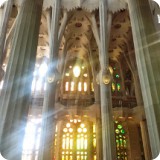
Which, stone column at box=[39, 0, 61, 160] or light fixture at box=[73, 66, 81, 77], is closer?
stone column at box=[39, 0, 61, 160]

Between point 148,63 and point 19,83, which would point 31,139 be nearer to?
A: point 19,83

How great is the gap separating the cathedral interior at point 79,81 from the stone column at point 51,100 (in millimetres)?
60

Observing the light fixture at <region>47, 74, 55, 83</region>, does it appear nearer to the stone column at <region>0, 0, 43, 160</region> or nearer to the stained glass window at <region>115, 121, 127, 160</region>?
the stone column at <region>0, 0, 43, 160</region>

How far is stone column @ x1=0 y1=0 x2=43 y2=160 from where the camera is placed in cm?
483

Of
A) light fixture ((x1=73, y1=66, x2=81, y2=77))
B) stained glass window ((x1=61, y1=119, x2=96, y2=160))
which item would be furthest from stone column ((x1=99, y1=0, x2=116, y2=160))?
light fixture ((x1=73, y1=66, x2=81, y2=77))

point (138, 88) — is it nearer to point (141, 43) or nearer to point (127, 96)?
point (127, 96)

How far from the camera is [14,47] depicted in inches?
249

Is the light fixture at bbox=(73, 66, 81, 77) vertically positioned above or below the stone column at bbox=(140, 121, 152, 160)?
above

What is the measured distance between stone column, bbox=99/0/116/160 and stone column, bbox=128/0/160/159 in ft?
20.4

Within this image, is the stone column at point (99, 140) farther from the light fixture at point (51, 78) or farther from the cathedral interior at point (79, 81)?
the light fixture at point (51, 78)

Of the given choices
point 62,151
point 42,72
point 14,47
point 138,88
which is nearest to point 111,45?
point 138,88

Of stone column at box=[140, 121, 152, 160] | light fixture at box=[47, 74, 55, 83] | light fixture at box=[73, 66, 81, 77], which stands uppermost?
light fixture at box=[73, 66, 81, 77]

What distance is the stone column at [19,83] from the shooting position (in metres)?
4.83

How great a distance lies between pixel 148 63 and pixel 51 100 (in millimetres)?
8140
